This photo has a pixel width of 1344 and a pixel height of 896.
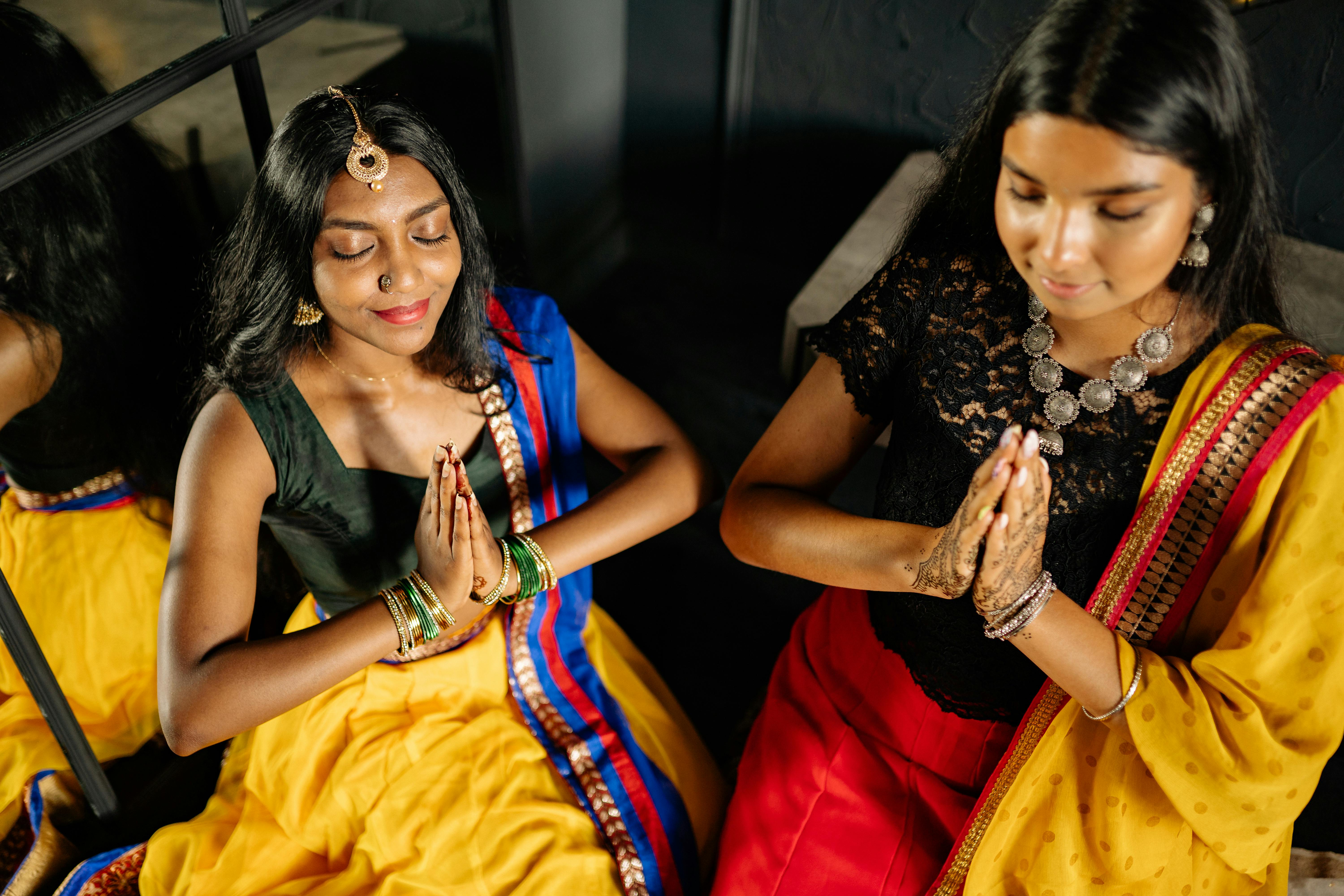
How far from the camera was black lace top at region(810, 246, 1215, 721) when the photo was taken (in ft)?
4.03

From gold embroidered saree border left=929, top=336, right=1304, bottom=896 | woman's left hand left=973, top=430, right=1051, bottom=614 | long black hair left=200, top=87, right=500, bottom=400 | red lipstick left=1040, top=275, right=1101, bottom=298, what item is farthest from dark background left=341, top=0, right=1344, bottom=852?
red lipstick left=1040, top=275, right=1101, bottom=298

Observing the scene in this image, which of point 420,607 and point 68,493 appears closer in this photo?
point 420,607

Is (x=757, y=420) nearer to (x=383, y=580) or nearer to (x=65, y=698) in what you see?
(x=383, y=580)

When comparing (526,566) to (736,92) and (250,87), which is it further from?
(736,92)

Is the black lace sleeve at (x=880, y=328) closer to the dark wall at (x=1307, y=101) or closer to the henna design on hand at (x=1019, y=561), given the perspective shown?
the henna design on hand at (x=1019, y=561)

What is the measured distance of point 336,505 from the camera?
4.71 feet

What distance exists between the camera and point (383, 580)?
1558 mm

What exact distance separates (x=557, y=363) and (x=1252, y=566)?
103 centimetres

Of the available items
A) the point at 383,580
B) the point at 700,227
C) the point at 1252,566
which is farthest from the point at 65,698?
the point at 700,227

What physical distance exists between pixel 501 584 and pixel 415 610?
12 centimetres

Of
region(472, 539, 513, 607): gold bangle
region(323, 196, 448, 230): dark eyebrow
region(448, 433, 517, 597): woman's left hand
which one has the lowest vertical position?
region(472, 539, 513, 607): gold bangle

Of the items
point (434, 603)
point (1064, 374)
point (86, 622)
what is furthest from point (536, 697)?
point (1064, 374)

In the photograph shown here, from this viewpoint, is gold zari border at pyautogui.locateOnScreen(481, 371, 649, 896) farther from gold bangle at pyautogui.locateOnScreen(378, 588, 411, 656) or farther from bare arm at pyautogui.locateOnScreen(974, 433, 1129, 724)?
bare arm at pyautogui.locateOnScreen(974, 433, 1129, 724)

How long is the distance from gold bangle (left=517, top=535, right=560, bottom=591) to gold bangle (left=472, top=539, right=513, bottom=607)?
0.03m
